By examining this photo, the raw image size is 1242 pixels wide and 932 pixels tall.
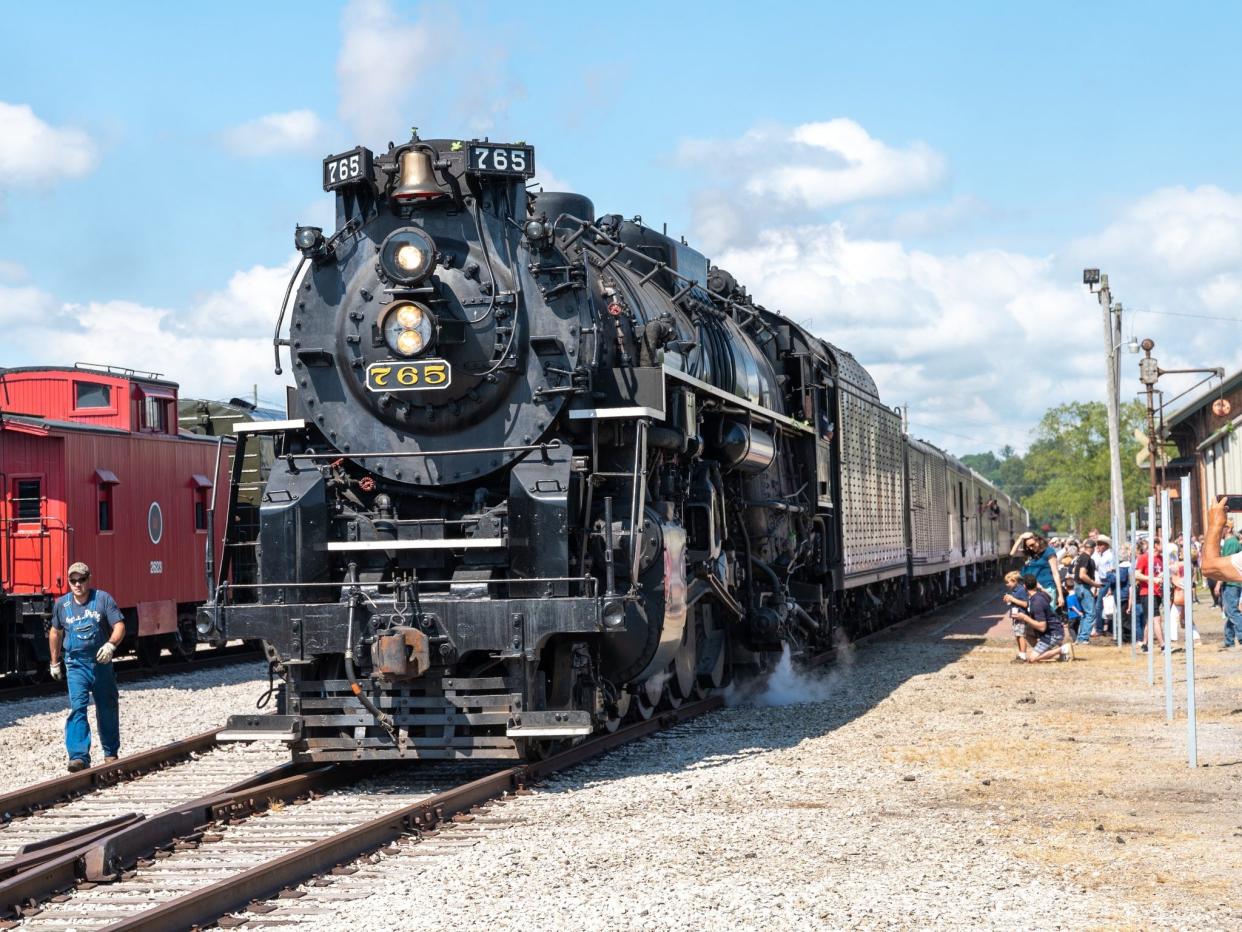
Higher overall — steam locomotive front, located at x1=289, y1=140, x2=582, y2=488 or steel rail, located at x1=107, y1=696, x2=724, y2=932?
steam locomotive front, located at x1=289, y1=140, x2=582, y2=488

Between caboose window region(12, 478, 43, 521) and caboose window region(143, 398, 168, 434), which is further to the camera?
caboose window region(143, 398, 168, 434)

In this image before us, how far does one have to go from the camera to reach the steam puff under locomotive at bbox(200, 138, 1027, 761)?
9.44 meters

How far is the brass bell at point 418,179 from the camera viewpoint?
407 inches

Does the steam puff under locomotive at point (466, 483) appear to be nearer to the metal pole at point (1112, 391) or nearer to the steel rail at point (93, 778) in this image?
the steel rail at point (93, 778)

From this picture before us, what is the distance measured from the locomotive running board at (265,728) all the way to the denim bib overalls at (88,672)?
1966mm

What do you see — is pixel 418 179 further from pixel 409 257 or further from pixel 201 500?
pixel 201 500

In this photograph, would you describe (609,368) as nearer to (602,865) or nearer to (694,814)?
(694,814)

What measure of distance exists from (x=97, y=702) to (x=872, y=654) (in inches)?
429

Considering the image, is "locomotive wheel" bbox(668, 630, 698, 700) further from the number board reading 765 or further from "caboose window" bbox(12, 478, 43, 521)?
"caboose window" bbox(12, 478, 43, 521)

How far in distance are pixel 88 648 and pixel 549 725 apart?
404cm

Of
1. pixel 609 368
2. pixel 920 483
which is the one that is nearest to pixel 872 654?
pixel 920 483

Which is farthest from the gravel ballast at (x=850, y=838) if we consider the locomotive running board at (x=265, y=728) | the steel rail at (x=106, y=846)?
the locomotive running board at (x=265, y=728)

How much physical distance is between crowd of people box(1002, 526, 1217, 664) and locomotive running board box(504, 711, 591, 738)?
22.1 ft

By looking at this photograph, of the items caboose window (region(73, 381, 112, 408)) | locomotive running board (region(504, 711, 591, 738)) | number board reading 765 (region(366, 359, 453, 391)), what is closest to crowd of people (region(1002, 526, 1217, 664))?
locomotive running board (region(504, 711, 591, 738))
